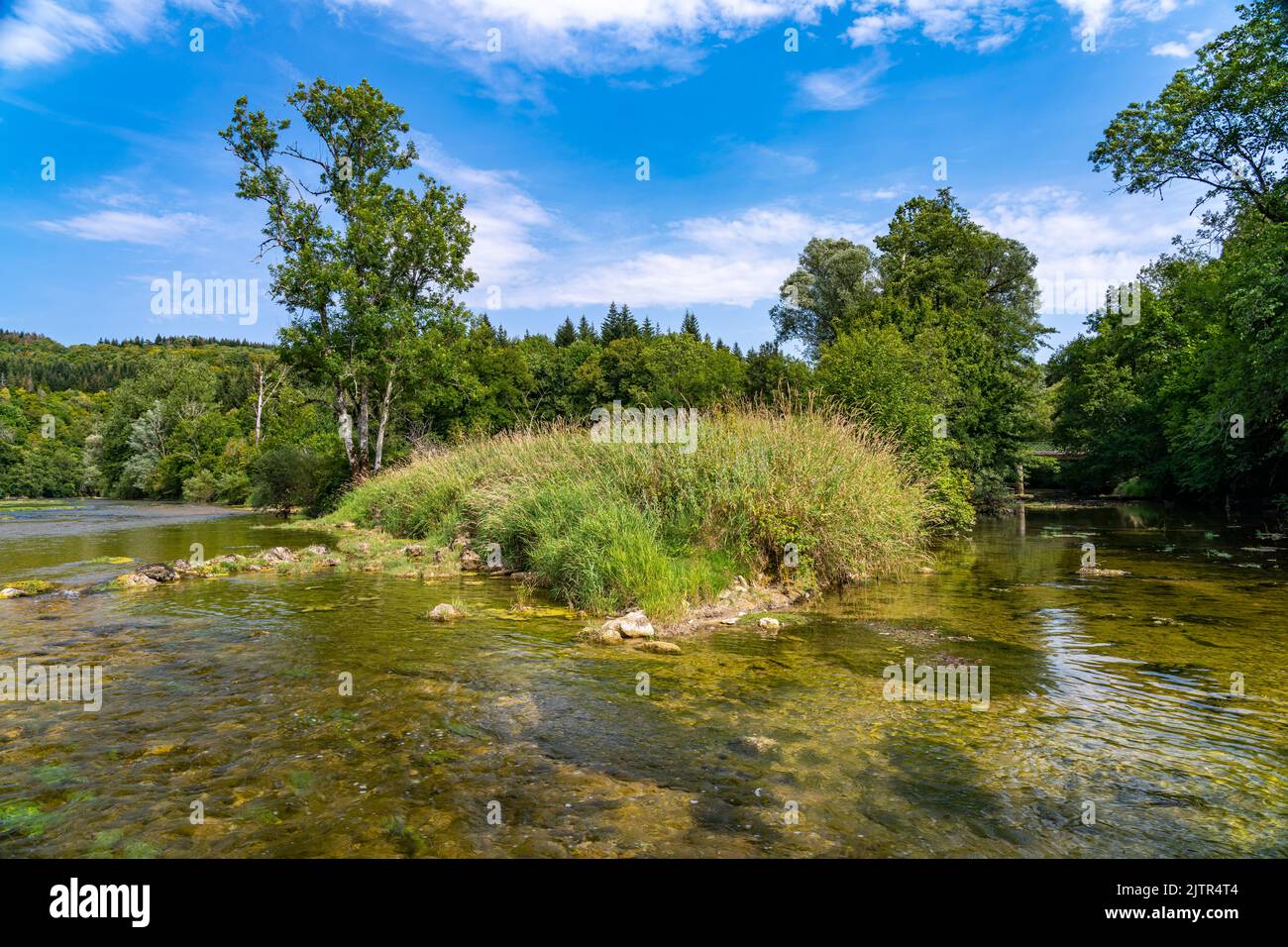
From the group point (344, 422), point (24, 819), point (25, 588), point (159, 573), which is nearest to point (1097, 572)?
point (24, 819)

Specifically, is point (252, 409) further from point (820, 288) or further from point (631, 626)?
point (631, 626)

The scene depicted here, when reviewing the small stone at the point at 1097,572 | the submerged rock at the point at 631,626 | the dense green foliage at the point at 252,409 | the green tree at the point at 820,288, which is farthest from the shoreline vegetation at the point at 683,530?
the green tree at the point at 820,288

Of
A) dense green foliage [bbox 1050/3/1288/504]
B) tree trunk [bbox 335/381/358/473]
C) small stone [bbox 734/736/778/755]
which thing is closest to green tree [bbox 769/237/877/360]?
dense green foliage [bbox 1050/3/1288/504]

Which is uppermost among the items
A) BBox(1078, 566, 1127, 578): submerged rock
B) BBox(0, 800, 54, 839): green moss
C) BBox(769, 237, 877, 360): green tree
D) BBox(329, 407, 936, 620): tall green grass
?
BBox(769, 237, 877, 360): green tree

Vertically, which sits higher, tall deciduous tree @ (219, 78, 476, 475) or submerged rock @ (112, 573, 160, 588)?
tall deciduous tree @ (219, 78, 476, 475)

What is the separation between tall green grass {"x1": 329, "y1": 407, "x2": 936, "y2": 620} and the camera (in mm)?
9961

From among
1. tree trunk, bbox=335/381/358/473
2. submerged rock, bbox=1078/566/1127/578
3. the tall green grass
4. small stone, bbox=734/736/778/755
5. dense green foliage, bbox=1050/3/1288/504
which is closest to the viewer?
small stone, bbox=734/736/778/755

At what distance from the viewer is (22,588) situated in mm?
10680

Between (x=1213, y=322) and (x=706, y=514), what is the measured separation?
28553mm

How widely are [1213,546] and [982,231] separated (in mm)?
29536

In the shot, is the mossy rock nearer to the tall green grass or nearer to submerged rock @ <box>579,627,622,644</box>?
the tall green grass

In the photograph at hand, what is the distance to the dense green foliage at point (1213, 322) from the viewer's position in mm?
17047

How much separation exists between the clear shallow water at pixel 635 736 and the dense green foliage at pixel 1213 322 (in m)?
12.0

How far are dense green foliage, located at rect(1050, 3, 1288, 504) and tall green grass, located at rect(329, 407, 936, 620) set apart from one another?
11857 mm
